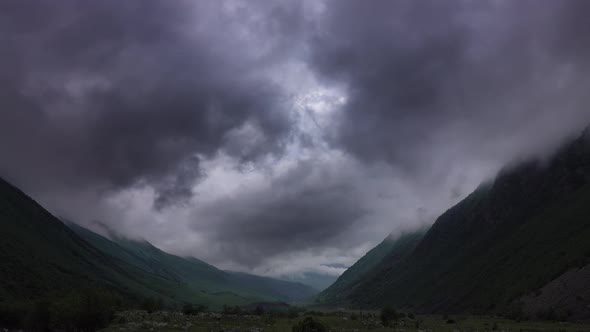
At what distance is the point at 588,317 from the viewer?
88.1 metres

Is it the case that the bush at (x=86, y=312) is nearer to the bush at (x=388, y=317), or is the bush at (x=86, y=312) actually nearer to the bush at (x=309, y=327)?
the bush at (x=309, y=327)

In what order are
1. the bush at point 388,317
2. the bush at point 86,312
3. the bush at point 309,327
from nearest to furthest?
the bush at point 309,327 < the bush at point 86,312 < the bush at point 388,317

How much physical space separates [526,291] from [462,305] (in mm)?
42208

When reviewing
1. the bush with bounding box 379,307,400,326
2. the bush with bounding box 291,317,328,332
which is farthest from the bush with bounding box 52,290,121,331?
the bush with bounding box 379,307,400,326

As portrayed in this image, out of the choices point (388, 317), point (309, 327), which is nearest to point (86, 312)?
point (309, 327)

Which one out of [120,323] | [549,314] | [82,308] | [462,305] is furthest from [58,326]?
[462,305]

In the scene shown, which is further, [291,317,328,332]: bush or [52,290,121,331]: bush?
[52,290,121,331]: bush

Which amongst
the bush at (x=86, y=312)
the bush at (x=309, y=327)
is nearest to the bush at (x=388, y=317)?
the bush at (x=309, y=327)

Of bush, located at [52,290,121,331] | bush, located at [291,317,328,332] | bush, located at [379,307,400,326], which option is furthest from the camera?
bush, located at [379,307,400,326]

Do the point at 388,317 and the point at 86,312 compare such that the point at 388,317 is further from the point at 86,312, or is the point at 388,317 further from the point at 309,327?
the point at 86,312

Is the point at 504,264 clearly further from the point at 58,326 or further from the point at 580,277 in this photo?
the point at 58,326

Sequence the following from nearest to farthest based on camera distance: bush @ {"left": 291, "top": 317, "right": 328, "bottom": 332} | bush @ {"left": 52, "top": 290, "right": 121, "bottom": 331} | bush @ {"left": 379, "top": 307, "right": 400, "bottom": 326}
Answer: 1. bush @ {"left": 291, "top": 317, "right": 328, "bottom": 332}
2. bush @ {"left": 52, "top": 290, "right": 121, "bottom": 331}
3. bush @ {"left": 379, "top": 307, "right": 400, "bottom": 326}

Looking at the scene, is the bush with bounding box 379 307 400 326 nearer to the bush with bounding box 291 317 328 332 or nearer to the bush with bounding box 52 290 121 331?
the bush with bounding box 291 317 328 332

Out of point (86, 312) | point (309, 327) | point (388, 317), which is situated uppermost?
point (388, 317)
